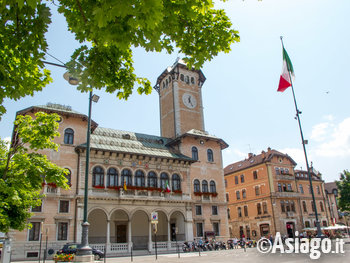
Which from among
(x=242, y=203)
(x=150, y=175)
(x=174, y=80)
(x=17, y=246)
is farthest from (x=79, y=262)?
(x=242, y=203)

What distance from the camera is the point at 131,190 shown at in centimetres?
2994

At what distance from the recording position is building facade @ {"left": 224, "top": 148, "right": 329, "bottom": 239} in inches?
1779

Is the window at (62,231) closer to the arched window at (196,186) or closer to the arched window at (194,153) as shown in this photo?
the arched window at (196,186)

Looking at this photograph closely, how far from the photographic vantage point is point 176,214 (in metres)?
33.8

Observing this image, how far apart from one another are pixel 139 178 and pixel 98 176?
4501 mm

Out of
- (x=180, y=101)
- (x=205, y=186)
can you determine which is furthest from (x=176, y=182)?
(x=180, y=101)

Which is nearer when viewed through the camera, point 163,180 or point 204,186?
point 163,180

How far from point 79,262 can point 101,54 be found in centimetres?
→ 956

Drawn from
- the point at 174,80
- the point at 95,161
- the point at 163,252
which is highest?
the point at 174,80

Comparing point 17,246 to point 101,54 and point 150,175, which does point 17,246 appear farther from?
point 101,54

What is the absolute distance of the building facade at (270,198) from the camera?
45188 millimetres

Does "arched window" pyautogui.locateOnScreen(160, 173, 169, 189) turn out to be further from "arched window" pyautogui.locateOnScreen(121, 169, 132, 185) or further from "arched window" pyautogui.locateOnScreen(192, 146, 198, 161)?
"arched window" pyautogui.locateOnScreen(192, 146, 198, 161)

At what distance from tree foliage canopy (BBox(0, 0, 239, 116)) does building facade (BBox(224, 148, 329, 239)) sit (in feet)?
139

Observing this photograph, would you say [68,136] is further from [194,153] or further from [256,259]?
[256,259]
